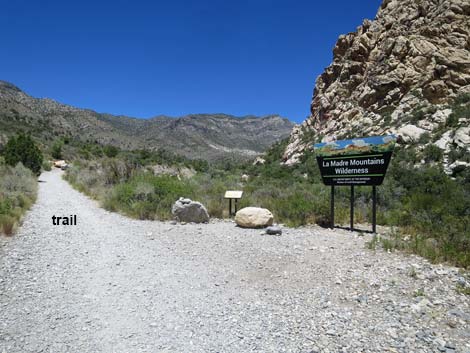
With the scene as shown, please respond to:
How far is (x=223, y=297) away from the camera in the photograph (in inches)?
194

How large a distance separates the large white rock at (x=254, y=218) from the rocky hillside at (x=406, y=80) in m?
15.4

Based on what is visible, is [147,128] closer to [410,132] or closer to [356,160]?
[410,132]

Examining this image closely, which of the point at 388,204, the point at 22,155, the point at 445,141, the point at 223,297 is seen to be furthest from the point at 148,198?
the point at 445,141

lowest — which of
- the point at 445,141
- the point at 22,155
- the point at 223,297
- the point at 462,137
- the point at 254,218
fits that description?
the point at 223,297

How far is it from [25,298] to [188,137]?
Answer: 4121 inches

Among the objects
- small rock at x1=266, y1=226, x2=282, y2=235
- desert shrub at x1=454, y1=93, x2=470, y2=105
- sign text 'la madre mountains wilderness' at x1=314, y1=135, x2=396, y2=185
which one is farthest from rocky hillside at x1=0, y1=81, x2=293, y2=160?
desert shrub at x1=454, y1=93, x2=470, y2=105

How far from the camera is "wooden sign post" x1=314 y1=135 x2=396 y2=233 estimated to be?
8906 millimetres

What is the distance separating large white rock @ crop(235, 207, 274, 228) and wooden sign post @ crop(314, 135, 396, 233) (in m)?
1.99

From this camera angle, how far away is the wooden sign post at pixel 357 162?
8906mm

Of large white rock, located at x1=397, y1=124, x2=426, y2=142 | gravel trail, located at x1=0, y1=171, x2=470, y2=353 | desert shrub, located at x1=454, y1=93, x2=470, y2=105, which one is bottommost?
gravel trail, located at x1=0, y1=171, x2=470, y2=353

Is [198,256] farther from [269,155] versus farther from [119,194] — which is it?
[269,155]

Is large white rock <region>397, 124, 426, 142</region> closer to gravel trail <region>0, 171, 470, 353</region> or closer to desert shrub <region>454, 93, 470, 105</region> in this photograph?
desert shrub <region>454, 93, 470, 105</region>

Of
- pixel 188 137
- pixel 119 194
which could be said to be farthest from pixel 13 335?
pixel 188 137

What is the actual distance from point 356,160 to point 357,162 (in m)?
0.07
